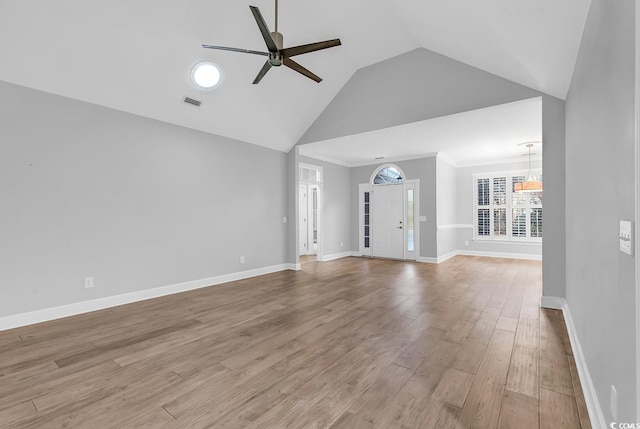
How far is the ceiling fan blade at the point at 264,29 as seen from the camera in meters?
2.39

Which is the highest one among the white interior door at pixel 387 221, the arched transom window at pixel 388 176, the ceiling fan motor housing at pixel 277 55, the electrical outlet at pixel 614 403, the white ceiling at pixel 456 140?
the ceiling fan motor housing at pixel 277 55

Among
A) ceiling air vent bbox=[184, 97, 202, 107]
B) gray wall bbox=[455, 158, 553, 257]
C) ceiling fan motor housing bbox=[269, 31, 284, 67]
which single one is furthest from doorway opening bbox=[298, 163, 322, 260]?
ceiling fan motor housing bbox=[269, 31, 284, 67]

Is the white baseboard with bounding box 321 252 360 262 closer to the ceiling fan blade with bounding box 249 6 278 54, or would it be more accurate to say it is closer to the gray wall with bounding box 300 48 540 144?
the gray wall with bounding box 300 48 540 144

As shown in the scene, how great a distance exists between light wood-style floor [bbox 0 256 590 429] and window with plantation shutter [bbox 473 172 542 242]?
173 inches

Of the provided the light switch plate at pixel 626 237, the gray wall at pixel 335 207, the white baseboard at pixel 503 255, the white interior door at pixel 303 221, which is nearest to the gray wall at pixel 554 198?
the light switch plate at pixel 626 237

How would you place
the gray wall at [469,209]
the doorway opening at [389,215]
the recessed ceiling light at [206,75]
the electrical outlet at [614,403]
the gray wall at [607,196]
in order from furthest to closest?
the gray wall at [469,209], the doorway opening at [389,215], the recessed ceiling light at [206,75], the electrical outlet at [614,403], the gray wall at [607,196]

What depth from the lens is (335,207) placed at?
790 centimetres

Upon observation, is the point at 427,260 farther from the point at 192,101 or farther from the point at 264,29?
the point at 264,29

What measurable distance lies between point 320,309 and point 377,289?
1.31m

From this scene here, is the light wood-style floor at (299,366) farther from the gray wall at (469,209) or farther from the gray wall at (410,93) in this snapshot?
the gray wall at (469,209)

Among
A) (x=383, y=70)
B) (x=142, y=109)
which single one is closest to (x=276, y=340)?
(x=142, y=109)

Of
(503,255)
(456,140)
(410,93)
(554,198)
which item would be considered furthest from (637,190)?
(503,255)

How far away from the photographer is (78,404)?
178 cm

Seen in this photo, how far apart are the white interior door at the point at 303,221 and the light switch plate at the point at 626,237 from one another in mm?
7708
